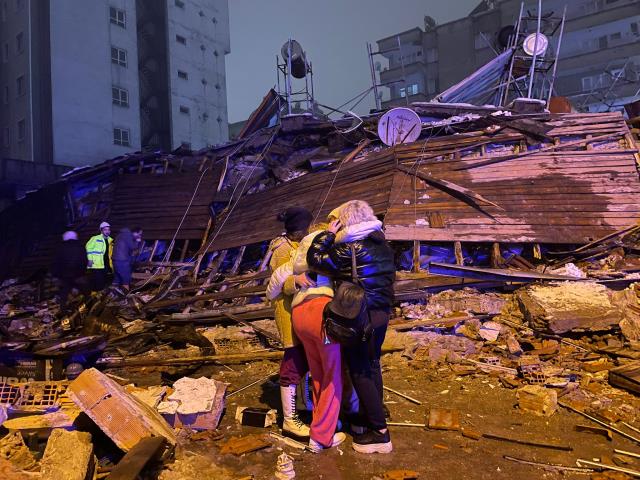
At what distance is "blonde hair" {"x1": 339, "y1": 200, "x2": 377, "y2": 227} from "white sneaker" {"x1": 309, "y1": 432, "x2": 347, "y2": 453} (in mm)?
1690

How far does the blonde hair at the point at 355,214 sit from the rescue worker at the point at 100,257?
28.4 ft

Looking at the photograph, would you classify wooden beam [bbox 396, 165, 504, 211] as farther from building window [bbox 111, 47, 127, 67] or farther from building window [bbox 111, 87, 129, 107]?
building window [bbox 111, 47, 127, 67]

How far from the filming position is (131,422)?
3188 mm

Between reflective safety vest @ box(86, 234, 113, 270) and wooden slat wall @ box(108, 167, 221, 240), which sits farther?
wooden slat wall @ box(108, 167, 221, 240)

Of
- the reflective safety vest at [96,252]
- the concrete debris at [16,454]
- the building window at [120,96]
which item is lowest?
the concrete debris at [16,454]

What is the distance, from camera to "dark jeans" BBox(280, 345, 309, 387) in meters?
3.64

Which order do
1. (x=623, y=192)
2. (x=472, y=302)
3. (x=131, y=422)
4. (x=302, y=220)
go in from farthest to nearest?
1. (x=623, y=192)
2. (x=472, y=302)
3. (x=302, y=220)
4. (x=131, y=422)

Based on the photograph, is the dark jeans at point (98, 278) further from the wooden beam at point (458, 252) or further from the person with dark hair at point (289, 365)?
the person with dark hair at point (289, 365)

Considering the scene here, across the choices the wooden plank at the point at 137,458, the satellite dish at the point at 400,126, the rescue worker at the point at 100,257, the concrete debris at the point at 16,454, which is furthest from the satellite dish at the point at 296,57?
the concrete debris at the point at 16,454

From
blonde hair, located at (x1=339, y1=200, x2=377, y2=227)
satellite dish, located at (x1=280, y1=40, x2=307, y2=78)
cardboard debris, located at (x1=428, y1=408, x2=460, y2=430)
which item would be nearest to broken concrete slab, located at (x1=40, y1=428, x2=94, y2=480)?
blonde hair, located at (x1=339, y1=200, x2=377, y2=227)

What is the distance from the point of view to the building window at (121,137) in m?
30.4

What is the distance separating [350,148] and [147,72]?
96.9 feet

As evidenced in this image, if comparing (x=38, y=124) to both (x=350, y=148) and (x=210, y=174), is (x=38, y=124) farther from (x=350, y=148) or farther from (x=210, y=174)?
(x=350, y=148)

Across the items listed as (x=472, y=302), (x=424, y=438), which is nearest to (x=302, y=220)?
(x=424, y=438)
